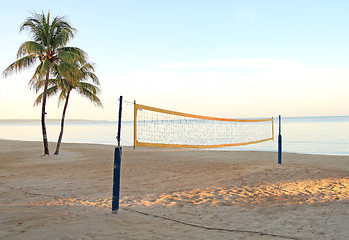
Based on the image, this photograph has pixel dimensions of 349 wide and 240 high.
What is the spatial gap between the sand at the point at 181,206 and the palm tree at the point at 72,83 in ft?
20.4

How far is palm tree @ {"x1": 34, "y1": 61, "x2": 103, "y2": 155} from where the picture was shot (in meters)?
14.3

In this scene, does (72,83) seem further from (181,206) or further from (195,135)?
(195,135)

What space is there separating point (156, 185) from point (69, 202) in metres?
2.58

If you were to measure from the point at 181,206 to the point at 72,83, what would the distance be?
11672 millimetres

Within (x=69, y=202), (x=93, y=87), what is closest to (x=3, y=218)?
(x=69, y=202)

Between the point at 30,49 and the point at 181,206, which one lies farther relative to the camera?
the point at 30,49

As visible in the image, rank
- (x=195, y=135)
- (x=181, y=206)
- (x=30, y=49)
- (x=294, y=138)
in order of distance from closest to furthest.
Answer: (x=181, y=206) < (x=30, y=49) < (x=294, y=138) < (x=195, y=135)

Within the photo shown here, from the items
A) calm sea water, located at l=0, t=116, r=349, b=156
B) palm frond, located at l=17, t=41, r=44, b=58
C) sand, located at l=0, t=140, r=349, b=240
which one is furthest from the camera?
calm sea water, located at l=0, t=116, r=349, b=156

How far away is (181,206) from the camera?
5992 millimetres

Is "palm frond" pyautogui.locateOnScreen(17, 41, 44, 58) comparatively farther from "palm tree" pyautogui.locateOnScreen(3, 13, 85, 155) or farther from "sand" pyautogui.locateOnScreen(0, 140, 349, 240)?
"sand" pyautogui.locateOnScreen(0, 140, 349, 240)

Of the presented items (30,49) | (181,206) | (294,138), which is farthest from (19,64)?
(294,138)

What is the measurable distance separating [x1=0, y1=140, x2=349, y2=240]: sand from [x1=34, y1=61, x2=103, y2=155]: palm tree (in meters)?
6.20

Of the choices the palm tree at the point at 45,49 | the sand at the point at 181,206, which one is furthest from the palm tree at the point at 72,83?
the sand at the point at 181,206

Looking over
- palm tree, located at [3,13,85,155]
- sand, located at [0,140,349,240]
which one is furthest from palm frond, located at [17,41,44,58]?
sand, located at [0,140,349,240]
